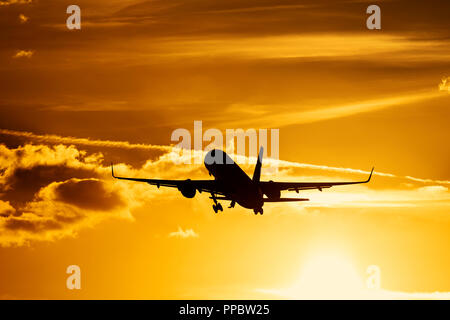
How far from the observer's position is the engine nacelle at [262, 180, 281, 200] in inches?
5846

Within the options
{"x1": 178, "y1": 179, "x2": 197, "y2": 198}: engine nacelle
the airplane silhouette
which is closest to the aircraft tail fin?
the airplane silhouette

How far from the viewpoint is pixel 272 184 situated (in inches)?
5901

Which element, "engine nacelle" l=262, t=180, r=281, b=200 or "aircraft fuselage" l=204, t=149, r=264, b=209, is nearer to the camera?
"aircraft fuselage" l=204, t=149, r=264, b=209

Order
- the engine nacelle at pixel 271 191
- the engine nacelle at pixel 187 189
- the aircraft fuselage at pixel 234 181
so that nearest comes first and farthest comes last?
the aircraft fuselage at pixel 234 181, the engine nacelle at pixel 271 191, the engine nacelle at pixel 187 189

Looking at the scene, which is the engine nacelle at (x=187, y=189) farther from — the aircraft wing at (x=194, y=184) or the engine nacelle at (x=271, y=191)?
the engine nacelle at (x=271, y=191)

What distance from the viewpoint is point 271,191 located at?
149 metres

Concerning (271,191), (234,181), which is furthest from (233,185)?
(271,191)

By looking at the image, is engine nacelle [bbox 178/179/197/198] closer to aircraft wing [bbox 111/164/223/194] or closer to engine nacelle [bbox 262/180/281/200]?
aircraft wing [bbox 111/164/223/194]

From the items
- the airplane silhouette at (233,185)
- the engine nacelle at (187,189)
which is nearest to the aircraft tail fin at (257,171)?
the airplane silhouette at (233,185)

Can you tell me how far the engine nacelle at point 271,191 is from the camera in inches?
5846
